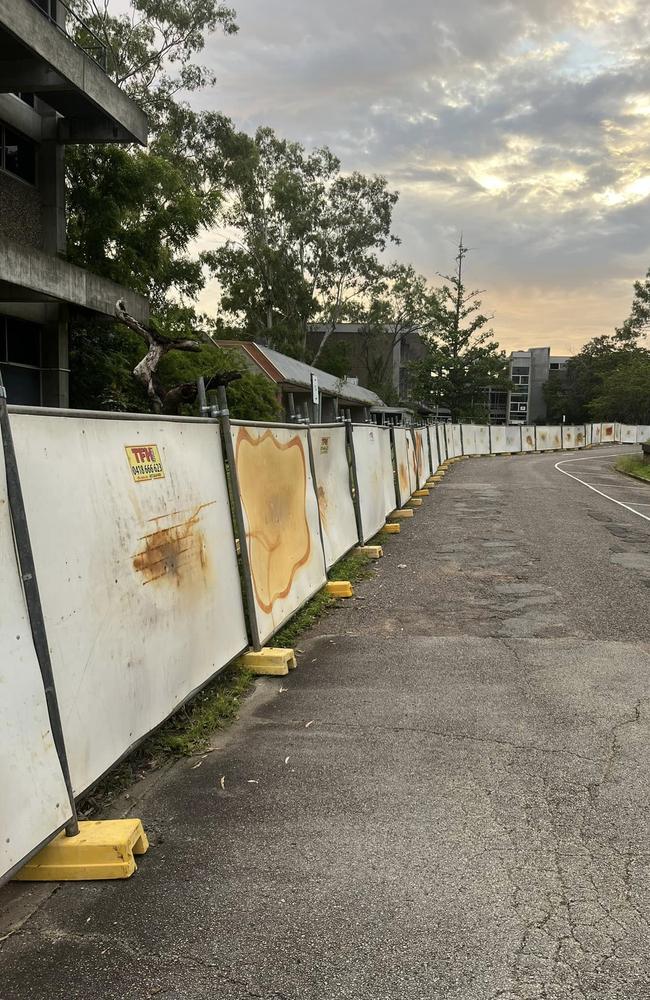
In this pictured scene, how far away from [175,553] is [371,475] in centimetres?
740

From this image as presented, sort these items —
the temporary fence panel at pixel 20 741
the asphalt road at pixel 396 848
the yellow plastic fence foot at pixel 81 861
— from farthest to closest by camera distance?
the yellow plastic fence foot at pixel 81 861, the temporary fence panel at pixel 20 741, the asphalt road at pixel 396 848

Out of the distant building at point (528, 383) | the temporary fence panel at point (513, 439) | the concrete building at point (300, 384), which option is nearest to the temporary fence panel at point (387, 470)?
the concrete building at point (300, 384)

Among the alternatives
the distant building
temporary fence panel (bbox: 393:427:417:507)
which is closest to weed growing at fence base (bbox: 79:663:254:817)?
temporary fence panel (bbox: 393:427:417:507)

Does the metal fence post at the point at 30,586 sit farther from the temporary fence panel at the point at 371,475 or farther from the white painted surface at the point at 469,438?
the white painted surface at the point at 469,438

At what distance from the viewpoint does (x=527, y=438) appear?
4641 centimetres

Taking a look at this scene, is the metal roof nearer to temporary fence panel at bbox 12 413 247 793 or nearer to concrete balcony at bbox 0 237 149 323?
concrete balcony at bbox 0 237 149 323

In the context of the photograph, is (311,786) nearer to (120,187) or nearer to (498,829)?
(498,829)

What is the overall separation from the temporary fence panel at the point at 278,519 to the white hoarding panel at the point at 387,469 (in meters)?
5.30

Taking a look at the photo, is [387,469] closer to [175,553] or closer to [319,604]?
[319,604]

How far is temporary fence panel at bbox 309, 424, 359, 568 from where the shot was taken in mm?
8445

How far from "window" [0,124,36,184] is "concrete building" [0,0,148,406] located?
2 cm

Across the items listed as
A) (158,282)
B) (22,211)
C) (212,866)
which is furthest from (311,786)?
(158,282)

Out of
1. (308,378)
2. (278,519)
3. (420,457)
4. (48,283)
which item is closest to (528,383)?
(308,378)

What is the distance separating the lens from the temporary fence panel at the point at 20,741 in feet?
8.58
